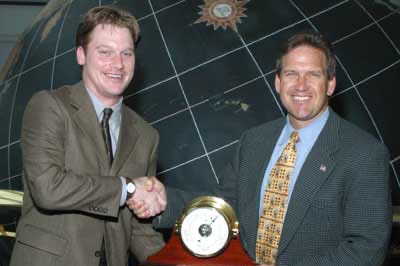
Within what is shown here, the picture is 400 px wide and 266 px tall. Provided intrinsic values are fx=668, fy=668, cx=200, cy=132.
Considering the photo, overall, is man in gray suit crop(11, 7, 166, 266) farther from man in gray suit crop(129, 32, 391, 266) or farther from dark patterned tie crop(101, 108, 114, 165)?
man in gray suit crop(129, 32, 391, 266)

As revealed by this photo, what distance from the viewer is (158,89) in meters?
3.61

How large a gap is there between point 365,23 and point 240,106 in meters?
0.96

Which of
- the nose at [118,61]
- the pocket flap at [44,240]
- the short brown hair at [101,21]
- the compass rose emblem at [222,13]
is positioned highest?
the compass rose emblem at [222,13]

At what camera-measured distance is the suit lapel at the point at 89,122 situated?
284 centimetres

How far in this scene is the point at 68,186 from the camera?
2.69 metres

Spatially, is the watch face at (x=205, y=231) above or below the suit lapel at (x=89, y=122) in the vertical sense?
below

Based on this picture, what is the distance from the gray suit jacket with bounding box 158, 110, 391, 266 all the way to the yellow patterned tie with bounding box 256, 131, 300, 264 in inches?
1.5

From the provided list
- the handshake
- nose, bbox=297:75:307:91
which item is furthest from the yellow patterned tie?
the handshake

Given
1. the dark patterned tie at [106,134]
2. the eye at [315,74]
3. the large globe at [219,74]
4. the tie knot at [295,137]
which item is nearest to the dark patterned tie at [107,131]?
the dark patterned tie at [106,134]

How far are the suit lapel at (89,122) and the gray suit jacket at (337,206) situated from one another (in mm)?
671

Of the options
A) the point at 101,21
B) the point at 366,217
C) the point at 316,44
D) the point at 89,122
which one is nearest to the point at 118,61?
the point at 101,21

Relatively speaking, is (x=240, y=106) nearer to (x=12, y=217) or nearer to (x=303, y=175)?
(x=303, y=175)

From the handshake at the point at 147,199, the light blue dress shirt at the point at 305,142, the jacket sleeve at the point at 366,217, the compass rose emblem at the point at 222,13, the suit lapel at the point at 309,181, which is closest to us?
the jacket sleeve at the point at 366,217

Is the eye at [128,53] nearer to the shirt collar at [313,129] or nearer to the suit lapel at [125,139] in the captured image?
the suit lapel at [125,139]
